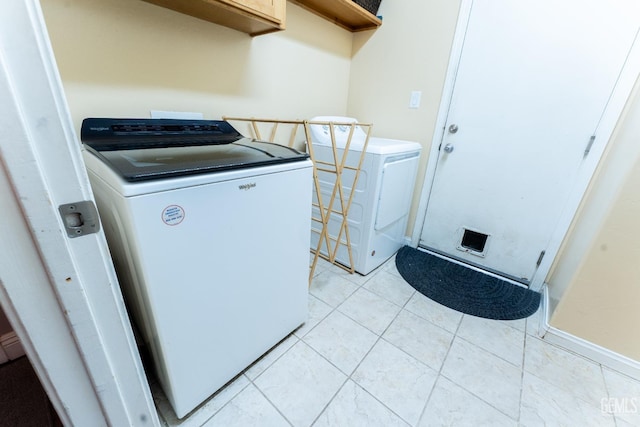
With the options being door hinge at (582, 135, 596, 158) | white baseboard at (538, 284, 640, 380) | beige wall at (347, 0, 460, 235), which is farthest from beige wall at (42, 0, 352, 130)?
white baseboard at (538, 284, 640, 380)

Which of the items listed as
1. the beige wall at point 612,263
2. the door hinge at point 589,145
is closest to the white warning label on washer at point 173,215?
the beige wall at point 612,263

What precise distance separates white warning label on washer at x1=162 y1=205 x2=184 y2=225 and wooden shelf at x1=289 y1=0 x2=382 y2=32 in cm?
163

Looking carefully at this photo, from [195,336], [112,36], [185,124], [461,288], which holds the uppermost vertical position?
[112,36]

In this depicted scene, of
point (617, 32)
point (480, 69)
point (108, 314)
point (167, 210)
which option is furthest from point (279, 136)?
point (617, 32)

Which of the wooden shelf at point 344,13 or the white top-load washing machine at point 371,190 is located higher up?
the wooden shelf at point 344,13

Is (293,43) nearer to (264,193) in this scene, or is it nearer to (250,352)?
(264,193)

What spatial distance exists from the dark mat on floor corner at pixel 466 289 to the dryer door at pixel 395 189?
0.41m

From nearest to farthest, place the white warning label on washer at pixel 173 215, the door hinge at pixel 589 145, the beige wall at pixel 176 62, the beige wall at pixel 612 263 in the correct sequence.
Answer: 1. the white warning label on washer at pixel 173 215
2. the beige wall at pixel 176 62
3. the beige wall at pixel 612 263
4. the door hinge at pixel 589 145

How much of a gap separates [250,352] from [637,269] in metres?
1.73

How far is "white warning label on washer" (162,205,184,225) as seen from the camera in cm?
74

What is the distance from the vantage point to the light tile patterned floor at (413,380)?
1.05 metres

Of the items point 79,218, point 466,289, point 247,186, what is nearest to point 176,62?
point 247,186

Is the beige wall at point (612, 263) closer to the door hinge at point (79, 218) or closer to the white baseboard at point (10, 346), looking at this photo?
the door hinge at point (79, 218)

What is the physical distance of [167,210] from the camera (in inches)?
29.3
